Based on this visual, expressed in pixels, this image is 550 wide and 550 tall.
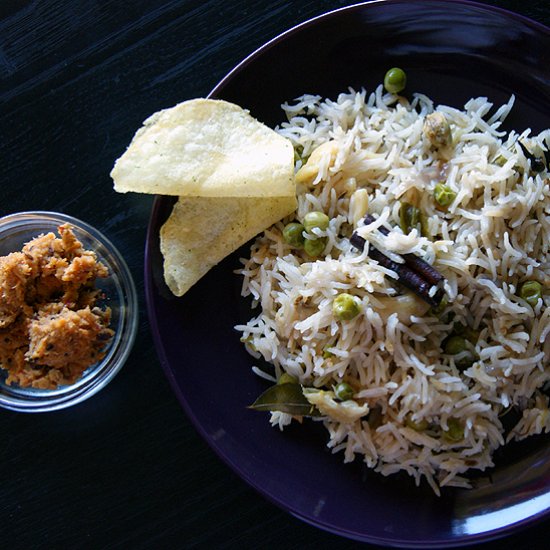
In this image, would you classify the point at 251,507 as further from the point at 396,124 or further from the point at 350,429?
the point at 396,124

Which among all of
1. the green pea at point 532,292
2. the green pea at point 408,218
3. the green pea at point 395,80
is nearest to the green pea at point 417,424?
the green pea at point 532,292

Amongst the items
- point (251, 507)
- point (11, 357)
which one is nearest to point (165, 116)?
point (11, 357)

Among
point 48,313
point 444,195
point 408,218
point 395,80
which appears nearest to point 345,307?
point 408,218

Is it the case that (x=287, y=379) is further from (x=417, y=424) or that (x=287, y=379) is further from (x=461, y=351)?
(x=461, y=351)

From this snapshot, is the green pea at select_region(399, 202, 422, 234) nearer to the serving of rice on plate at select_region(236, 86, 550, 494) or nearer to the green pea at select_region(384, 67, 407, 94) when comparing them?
the serving of rice on plate at select_region(236, 86, 550, 494)

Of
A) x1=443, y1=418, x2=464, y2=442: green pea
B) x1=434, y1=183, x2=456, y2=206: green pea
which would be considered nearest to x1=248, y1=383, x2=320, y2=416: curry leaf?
x1=443, y1=418, x2=464, y2=442: green pea

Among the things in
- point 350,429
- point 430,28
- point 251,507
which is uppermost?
point 430,28

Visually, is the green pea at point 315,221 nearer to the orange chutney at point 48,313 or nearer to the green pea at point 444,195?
the green pea at point 444,195
